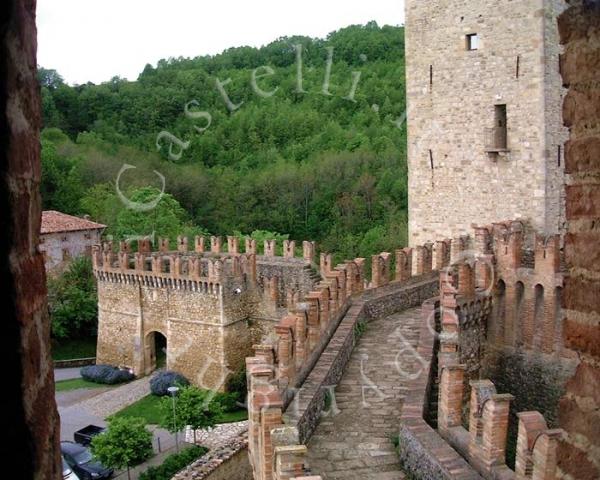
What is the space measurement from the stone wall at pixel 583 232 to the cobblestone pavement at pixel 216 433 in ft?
51.0

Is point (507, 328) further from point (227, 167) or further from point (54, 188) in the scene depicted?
point (227, 167)

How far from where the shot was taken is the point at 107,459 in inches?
585

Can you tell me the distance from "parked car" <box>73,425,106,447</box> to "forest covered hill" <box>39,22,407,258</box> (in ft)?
47.6

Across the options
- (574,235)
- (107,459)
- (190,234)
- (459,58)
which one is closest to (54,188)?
(190,234)

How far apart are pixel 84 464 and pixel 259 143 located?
102 ft

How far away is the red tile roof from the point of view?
29.4m

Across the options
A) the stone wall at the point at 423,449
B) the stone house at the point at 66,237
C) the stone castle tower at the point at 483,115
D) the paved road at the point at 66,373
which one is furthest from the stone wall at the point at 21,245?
the stone house at the point at 66,237

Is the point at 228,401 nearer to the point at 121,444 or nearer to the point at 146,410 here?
the point at 146,410

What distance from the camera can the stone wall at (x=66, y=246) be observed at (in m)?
29.0

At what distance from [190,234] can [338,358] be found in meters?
23.5

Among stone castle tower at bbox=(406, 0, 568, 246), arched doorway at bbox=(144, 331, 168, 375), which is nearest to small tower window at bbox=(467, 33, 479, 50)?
stone castle tower at bbox=(406, 0, 568, 246)

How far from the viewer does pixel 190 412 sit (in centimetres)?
1672

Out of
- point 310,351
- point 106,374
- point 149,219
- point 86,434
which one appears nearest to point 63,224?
point 149,219

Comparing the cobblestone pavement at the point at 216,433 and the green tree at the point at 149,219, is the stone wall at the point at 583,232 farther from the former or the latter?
the green tree at the point at 149,219
